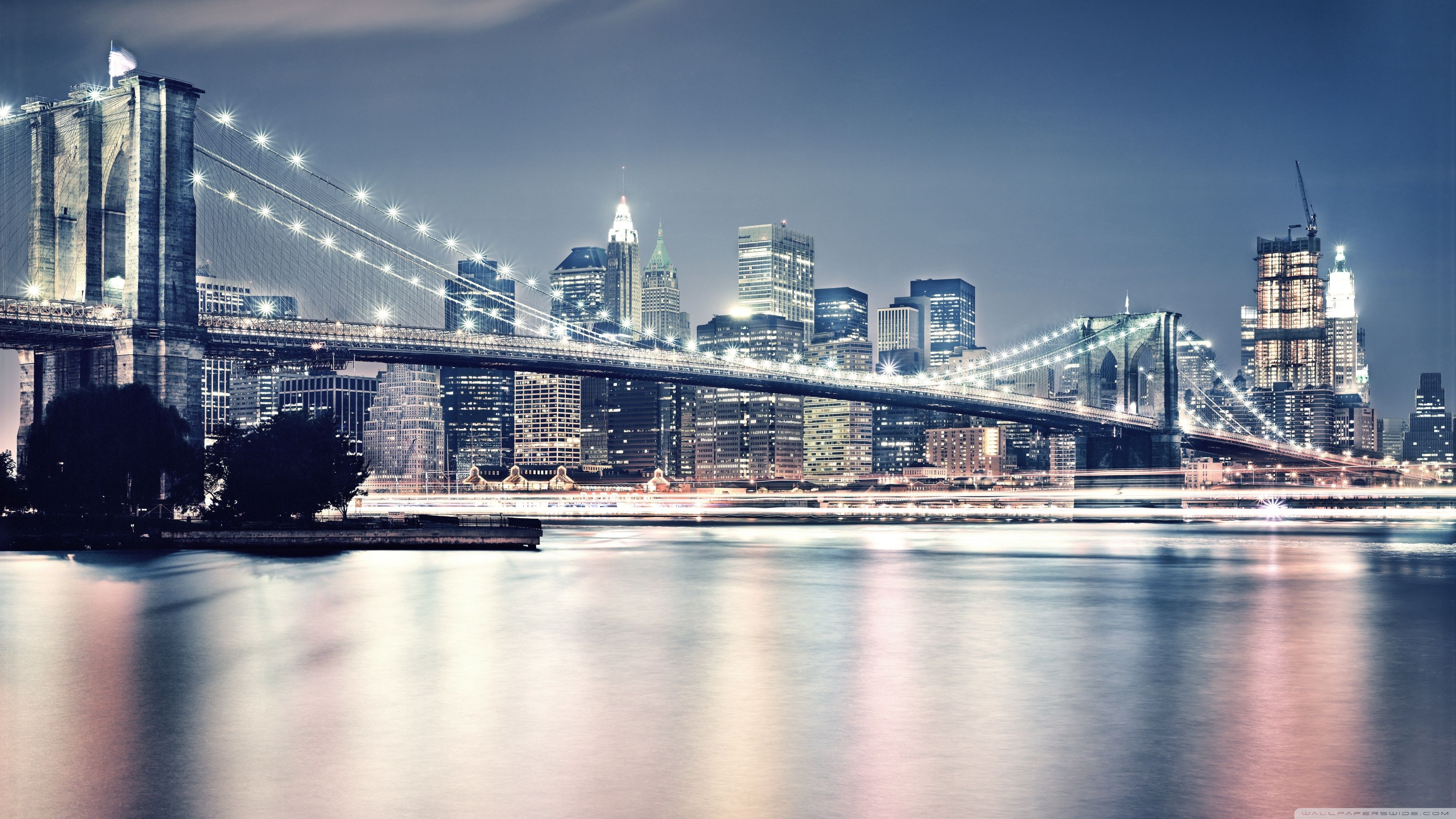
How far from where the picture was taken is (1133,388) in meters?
116

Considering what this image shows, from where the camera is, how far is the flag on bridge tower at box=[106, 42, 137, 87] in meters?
59.6

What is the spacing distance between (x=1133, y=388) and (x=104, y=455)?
89.8m

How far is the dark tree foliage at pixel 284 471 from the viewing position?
50.1m

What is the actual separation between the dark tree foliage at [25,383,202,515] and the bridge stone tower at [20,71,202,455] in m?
5.25

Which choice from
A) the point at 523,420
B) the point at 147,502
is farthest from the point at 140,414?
the point at 523,420

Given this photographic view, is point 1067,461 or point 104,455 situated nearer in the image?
point 104,455

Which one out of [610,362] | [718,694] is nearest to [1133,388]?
[610,362]

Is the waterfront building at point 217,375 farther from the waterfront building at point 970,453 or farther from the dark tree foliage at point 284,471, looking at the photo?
the waterfront building at point 970,453

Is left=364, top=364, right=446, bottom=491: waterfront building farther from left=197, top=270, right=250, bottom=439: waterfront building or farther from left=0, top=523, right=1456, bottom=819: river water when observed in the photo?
left=0, top=523, right=1456, bottom=819: river water

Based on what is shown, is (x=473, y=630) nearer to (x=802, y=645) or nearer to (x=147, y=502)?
(x=802, y=645)

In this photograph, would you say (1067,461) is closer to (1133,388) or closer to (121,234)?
(1133,388)

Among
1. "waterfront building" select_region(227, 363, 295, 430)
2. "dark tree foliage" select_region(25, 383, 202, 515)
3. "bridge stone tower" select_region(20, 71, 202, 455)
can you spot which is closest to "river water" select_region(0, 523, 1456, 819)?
"dark tree foliage" select_region(25, 383, 202, 515)

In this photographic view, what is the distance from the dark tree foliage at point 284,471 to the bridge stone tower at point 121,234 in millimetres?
5082

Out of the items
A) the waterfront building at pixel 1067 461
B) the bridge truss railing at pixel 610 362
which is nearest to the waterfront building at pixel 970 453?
the waterfront building at pixel 1067 461
